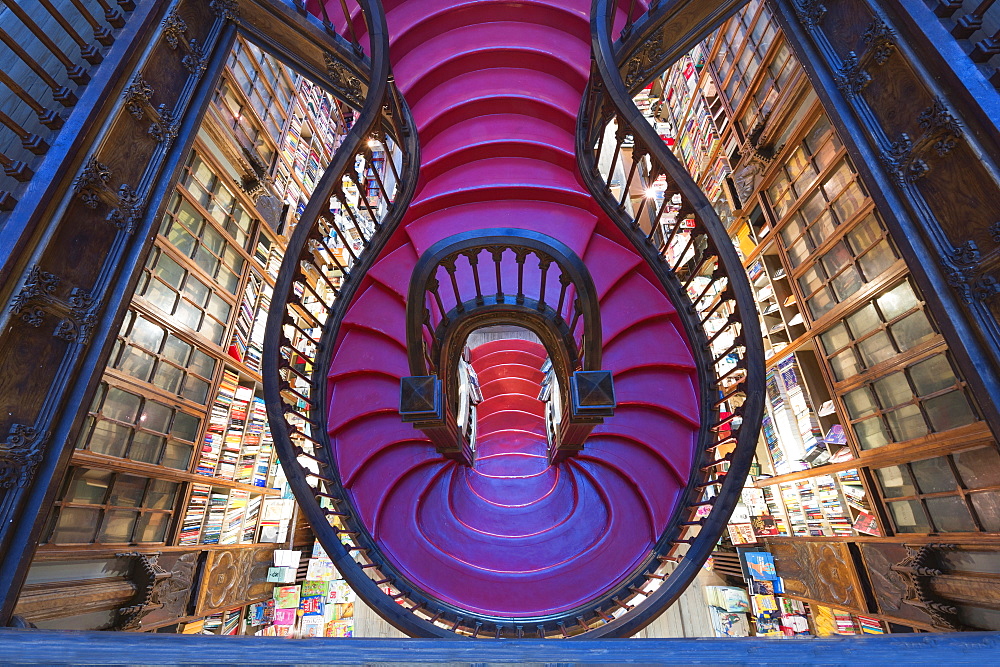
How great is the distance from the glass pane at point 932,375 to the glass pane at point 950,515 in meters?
0.76

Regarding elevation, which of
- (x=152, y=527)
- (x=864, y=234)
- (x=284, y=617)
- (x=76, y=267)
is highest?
(x=864, y=234)

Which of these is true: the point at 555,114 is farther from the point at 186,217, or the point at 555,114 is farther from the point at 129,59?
the point at 186,217

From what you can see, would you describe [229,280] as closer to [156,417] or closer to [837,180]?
[156,417]

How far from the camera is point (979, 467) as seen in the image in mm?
3039

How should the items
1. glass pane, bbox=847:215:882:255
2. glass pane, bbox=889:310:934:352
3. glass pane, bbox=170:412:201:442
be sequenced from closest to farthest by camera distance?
glass pane, bbox=889:310:934:352
glass pane, bbox=847:215:882:255
glass pane, bbox=170:412:201:442

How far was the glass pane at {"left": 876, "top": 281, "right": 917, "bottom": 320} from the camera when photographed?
3428 mm

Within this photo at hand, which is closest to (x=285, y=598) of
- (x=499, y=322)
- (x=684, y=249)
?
(x=499, y=322)

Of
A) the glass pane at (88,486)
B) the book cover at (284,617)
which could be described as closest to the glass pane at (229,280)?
the glass pane at (88,486)

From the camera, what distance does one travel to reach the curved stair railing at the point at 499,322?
8.80ft

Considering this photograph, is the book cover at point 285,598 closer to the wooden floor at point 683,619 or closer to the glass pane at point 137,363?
the wooden floor at point 683,619

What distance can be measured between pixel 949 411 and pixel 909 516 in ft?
3.06

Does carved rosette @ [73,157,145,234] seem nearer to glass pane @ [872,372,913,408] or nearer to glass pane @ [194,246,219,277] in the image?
glass pane @ [194,246,219,277]

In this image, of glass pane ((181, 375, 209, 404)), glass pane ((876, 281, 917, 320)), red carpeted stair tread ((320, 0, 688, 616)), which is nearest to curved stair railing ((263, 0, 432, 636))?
red carpeted stair tread ((320, 0, 688, 616))

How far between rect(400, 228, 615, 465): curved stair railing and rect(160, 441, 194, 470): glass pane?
255cm
